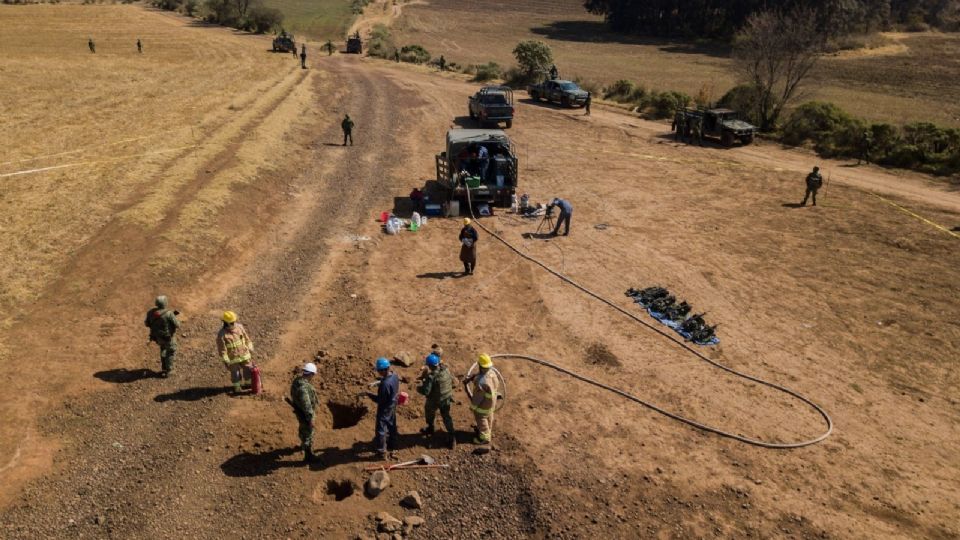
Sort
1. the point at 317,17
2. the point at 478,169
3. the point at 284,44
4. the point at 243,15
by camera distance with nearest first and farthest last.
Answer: the point at 478,169, the point at 284,44, the point at 243,15, the point at 317,17

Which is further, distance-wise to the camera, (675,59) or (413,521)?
(675,59)

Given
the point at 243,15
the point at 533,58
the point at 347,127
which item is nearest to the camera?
the point at 347,127

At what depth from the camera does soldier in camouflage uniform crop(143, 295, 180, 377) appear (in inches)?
419

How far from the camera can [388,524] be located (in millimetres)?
8203

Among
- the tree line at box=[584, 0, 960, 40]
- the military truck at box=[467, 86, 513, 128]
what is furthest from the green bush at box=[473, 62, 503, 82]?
the tree line at box=[584, 0, 960, 40]

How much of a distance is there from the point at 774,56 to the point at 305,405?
33.4 m

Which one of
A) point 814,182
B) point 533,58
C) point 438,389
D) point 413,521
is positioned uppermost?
point 533,58

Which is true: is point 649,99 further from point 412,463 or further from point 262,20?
point 262,20

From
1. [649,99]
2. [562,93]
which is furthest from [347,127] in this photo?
[649,99]

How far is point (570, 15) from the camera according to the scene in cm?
10538

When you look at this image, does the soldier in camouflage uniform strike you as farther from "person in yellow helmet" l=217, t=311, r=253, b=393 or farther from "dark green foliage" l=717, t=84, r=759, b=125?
"dark green foliage" l=717, t=84, r=759, b=125

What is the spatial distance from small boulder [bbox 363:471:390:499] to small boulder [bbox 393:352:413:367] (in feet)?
10.1

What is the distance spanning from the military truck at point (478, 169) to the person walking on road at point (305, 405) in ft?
37.6

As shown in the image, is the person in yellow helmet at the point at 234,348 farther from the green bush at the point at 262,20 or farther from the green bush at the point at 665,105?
the green bush at the point at 262,20
